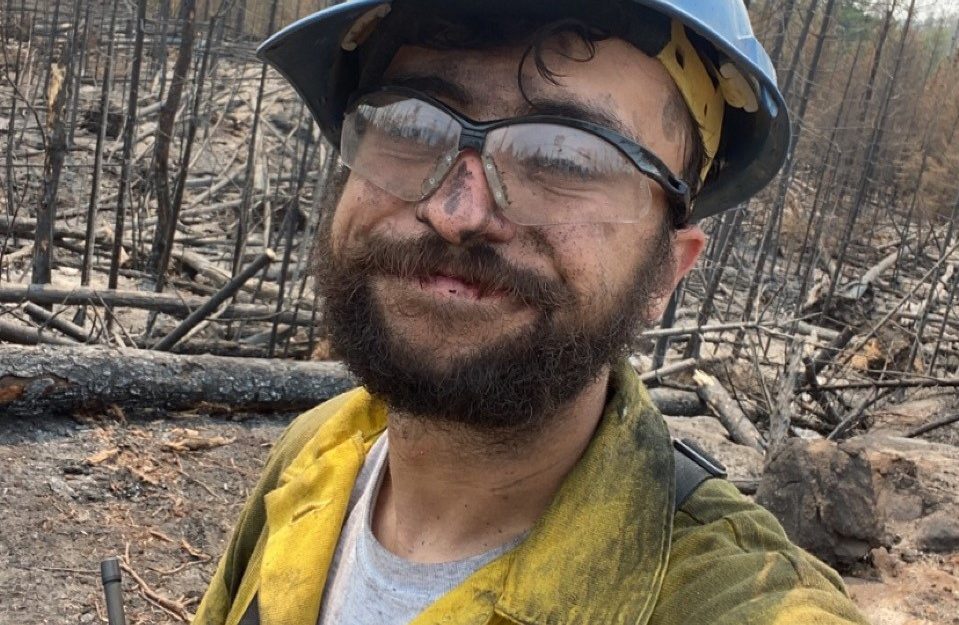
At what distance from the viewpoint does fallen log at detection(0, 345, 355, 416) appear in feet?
16.9

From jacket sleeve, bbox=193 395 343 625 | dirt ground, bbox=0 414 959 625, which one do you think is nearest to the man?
jacket sleeve, bbox=193 395 343 625

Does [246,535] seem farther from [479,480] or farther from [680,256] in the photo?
[680,256]

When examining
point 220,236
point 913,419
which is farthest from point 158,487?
point 220,236

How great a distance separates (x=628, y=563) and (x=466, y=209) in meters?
0.61

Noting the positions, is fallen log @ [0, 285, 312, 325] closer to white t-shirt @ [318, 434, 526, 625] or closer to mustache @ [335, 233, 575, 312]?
white t-shirt @ [318, 434, 526, 625]

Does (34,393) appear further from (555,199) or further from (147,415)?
(555,199)

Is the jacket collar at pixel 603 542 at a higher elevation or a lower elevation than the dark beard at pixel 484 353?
lower

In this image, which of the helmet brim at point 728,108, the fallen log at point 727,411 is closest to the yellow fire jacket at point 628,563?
the helmet brim at point 728,108

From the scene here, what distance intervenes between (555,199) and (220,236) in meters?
14.0

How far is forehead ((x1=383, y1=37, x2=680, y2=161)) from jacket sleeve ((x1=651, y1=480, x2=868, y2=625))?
65cm

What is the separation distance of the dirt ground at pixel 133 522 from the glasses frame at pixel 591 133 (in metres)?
3.10

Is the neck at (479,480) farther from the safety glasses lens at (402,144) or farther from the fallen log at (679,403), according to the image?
the fallen log at (679,403)

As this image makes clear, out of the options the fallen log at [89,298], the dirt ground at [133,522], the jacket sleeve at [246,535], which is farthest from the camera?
the fallen log at [89,298]

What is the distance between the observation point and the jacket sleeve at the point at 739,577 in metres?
1.16
